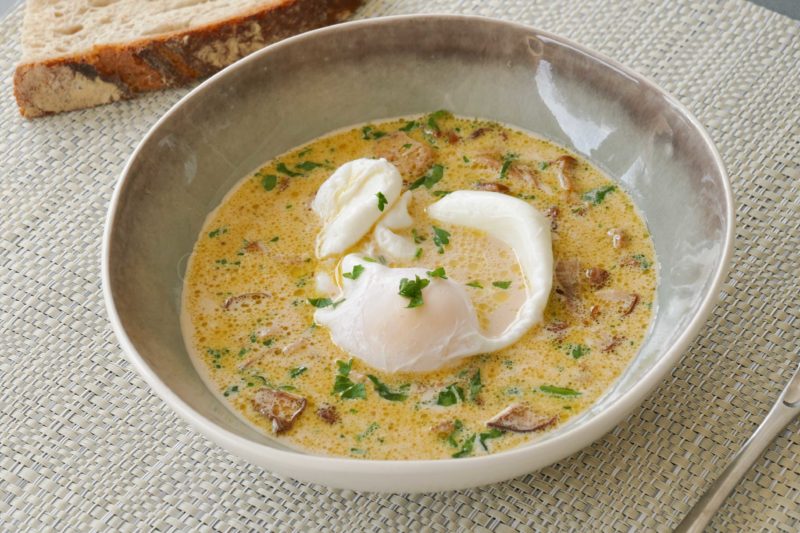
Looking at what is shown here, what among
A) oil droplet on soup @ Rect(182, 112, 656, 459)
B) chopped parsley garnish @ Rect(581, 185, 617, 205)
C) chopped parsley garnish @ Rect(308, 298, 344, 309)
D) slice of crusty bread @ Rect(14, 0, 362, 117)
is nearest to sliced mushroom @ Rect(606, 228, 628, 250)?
oil droplet on soup @ Rect(182, 112, 656, 459)

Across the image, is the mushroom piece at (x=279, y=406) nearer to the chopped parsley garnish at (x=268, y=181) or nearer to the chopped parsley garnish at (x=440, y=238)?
the chopped parsley garnish at (x=440, y=238)

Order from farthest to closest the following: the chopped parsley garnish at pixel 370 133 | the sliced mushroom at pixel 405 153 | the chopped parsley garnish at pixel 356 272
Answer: the chopped parsley garnish at pixel 370 133, the sliced mushroom at pixel 405 153, the chopped parsley garnish at pixel 356 272

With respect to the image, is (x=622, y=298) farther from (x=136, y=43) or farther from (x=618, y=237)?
(x=136, y=43)

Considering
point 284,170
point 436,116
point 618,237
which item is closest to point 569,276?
point 618,237

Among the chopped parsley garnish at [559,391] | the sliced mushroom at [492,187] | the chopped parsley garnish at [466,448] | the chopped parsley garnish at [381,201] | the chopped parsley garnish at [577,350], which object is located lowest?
the chopped parsley garnish at [559,391]

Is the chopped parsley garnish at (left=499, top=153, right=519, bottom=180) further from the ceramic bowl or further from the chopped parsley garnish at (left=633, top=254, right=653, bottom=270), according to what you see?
the chopped parsley garnish at (left=633, top=254, right=653, bottom=270)

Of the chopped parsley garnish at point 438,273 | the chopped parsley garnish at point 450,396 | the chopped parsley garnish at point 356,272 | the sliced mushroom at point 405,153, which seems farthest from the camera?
the sliced mushroom at point 405,153

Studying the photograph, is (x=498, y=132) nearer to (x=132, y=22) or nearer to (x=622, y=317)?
(x=622, y=317)

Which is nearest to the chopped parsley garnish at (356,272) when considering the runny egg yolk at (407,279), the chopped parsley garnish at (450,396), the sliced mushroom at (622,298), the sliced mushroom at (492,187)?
the runny egg yolk at (407,279)
